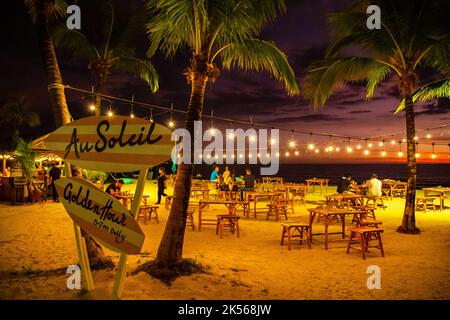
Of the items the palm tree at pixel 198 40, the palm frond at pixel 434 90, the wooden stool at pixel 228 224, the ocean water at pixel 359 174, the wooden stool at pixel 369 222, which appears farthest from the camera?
the ocean water at pixel 359 174

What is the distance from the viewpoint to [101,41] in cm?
1242

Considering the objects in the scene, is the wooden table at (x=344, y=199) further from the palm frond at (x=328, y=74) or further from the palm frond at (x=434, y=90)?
the palm frond at (x=434, y=90)

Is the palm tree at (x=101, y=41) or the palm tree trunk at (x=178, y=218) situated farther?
the palm tree at (x=101, y=41)

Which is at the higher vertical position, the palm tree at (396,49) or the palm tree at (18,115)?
the palm tree at (18,115)

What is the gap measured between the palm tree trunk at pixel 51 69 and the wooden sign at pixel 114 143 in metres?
1.69

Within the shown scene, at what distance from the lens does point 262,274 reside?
611cm

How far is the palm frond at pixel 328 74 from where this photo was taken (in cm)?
984

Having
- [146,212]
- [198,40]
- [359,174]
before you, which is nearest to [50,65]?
[198,40]

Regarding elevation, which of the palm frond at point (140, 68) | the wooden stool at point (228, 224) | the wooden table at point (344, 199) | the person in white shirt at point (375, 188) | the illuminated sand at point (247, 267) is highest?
the palm frond at point (140, 68)

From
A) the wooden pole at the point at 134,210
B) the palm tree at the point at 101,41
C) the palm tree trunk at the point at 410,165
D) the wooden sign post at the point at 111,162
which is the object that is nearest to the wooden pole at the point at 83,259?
the wooden sign post at the point at 111,162

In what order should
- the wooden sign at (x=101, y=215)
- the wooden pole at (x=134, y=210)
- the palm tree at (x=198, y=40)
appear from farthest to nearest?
1. the palm tree at (x=198, y=40)
2. the wooden pole at (x=134, y=210)
3. the wooden sign at (x=101, y=215)

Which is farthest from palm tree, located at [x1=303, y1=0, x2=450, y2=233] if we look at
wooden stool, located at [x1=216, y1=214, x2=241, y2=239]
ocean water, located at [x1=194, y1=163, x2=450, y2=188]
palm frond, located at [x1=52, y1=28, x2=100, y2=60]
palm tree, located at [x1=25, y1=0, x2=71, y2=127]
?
ocean water, located at [x1=194, y1=163, x2=450, y2=188]
